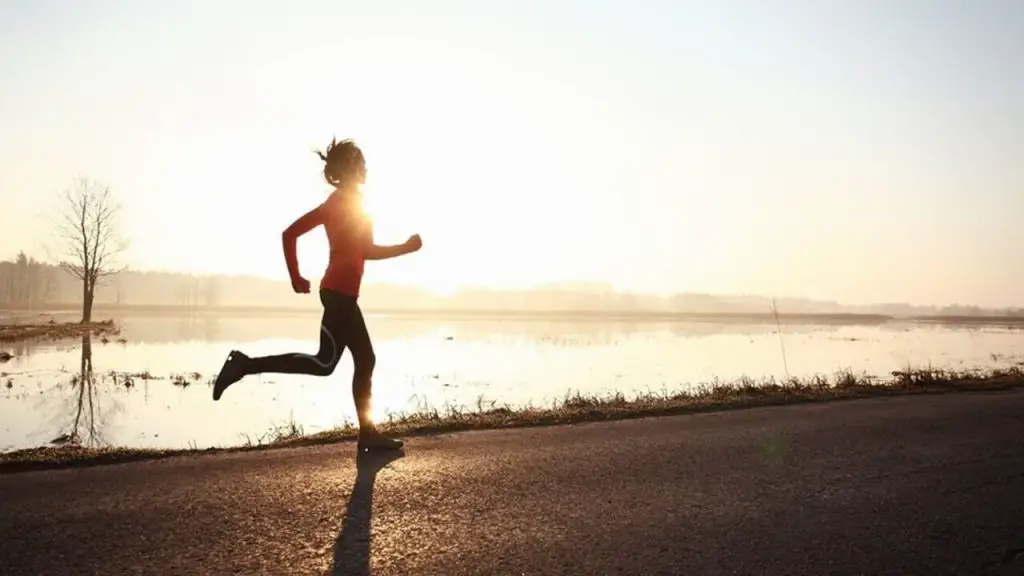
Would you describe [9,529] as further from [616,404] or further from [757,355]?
[757,355]

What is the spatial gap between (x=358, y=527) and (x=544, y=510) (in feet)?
3.54

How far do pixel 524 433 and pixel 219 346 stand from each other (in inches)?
1200

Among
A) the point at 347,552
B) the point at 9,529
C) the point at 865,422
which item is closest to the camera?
the point at 347,552

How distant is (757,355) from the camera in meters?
31.9

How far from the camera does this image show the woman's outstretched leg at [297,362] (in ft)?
16.0

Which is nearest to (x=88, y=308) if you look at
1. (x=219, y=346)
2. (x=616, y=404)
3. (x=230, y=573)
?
(x=219, y=346)

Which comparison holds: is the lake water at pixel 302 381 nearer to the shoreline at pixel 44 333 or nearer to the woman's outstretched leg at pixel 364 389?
the shoreline at pixel 44 333

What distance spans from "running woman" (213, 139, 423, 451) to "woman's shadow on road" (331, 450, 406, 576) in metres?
0.77

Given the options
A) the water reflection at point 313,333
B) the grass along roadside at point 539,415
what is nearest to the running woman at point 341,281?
the grass along roadside at point 539,415

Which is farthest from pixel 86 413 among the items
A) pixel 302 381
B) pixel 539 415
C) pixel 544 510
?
pixel 544 510

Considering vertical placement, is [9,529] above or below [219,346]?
below

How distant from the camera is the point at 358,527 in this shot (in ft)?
10.9

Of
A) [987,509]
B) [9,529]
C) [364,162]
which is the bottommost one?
[987,509]

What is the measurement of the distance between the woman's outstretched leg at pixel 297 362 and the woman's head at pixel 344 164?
1.12m
